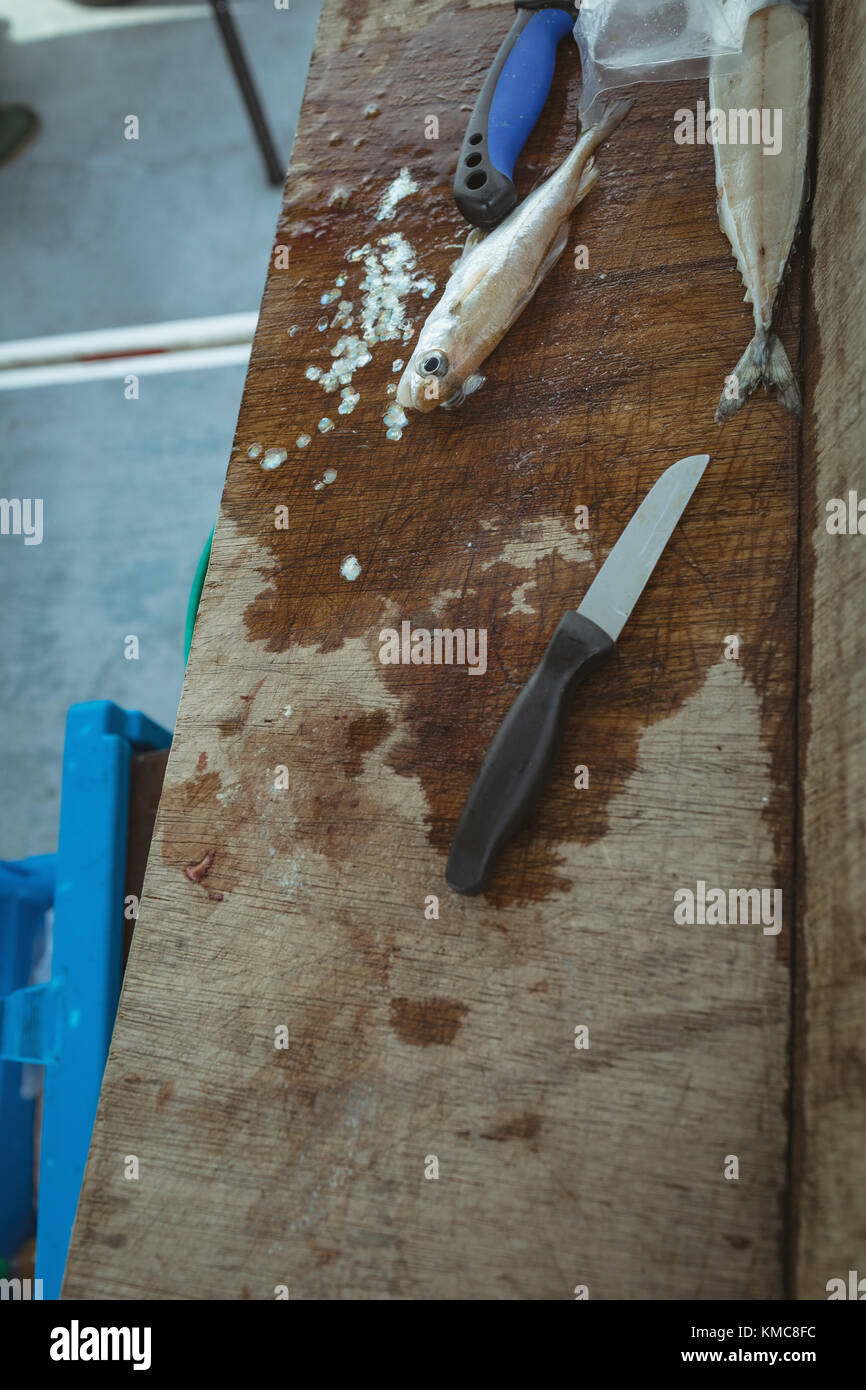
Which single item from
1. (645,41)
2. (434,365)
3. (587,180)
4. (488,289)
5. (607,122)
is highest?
(645,41)

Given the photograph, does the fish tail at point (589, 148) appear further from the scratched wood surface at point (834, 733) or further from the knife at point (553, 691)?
the knife at point (553, 691)

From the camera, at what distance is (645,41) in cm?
138

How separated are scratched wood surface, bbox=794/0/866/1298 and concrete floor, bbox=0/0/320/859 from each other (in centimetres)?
196

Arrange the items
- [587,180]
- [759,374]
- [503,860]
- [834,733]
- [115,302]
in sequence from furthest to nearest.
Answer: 1. [115,302]
2. [587,180]
3. [759,374]
4. [503,860]
5. [834,733]

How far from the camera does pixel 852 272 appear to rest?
1072mm

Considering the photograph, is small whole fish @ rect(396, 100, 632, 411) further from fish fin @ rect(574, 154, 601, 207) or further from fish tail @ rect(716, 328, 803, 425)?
fish tail @ rect(716, 328, 803, 425)

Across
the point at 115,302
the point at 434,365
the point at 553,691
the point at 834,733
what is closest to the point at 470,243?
the point at 434,365

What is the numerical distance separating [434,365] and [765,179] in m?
0.50

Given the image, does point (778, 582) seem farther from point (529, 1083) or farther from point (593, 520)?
point (529, 1083)

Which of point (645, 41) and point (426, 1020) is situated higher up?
point (645, 41)

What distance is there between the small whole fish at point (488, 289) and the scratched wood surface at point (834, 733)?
34 centimetres

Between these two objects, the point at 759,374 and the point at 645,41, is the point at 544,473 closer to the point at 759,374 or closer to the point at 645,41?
the point at 759,374

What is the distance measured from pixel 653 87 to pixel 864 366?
2.21 ft

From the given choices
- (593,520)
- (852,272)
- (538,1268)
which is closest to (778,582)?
(593,520)
